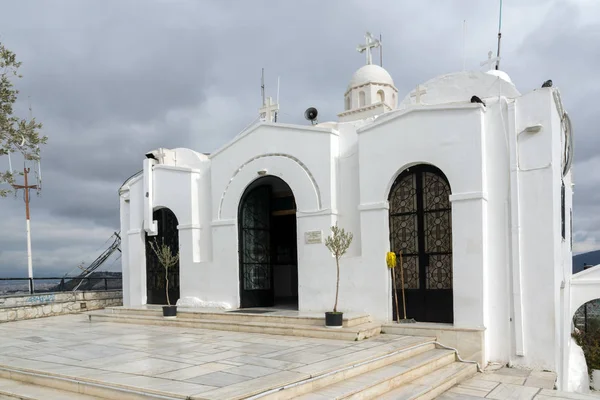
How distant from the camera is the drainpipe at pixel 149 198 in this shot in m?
15.2

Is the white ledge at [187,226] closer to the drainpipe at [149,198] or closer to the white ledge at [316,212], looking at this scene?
the drainpipe at [149,198]

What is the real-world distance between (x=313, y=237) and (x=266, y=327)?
234cm

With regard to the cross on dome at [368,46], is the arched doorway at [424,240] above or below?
below

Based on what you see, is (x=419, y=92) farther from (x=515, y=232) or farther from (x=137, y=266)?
(x=137, y=266)

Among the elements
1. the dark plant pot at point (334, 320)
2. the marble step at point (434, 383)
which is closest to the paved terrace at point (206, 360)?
the marble step at point (434, 383)

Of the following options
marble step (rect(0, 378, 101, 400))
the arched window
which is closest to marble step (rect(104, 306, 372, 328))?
marble step (rect(0, 378, 101, 400))

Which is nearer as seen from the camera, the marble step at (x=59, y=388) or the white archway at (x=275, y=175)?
the marble step at (x=59, y=388)

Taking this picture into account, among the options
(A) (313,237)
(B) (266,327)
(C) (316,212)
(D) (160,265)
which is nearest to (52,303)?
(D) (160,265)

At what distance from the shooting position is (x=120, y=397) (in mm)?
6105

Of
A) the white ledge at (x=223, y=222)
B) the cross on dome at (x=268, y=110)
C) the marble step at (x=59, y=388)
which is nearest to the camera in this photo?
the marble step at (x=59, y=388)

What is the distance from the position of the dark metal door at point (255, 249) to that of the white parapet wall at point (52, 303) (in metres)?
7.01

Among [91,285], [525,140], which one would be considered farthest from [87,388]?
[91,285]

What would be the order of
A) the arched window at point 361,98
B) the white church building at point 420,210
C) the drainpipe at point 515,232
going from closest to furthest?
the drainpipe at point 515,232
the white church building at point 420,210
the arched window at point 361,98

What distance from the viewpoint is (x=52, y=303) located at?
16.7 metres
